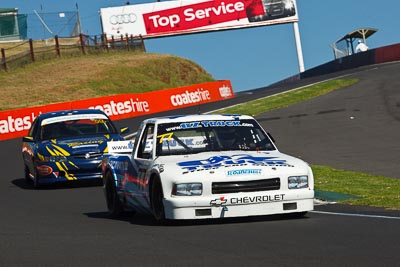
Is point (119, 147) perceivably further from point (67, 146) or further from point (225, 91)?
point (225, 91)

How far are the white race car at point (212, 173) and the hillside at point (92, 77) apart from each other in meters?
41.6

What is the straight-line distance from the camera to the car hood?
11906mm

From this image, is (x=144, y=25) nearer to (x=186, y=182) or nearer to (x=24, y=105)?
(x=24, y=105)

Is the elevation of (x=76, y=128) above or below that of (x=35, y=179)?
above

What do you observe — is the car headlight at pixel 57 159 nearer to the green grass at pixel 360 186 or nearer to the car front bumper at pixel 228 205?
the green grass at pixel 360 186

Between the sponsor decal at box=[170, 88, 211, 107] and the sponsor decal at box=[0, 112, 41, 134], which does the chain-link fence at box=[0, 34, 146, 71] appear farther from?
the sponsor decal at box=[0, 112, 41, 134]

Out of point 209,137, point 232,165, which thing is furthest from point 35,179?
point 232,165

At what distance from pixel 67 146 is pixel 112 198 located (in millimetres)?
6284

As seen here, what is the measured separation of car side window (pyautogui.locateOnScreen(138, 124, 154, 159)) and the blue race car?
6.64 m

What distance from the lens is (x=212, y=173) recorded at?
11.9 metres

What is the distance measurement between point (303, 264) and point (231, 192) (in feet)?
10.9

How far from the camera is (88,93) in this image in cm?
6116

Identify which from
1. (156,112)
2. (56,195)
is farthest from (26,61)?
(56,195)

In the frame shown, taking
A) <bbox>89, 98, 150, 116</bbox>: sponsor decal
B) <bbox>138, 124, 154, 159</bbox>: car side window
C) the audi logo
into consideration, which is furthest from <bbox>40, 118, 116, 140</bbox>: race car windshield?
the audi logo
